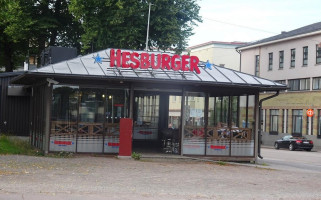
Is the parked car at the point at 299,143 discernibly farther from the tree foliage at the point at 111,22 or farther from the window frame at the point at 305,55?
the tree foliage at the point at 111,22

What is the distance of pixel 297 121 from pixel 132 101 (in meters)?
37.0

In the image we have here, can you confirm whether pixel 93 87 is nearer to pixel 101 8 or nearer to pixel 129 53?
pixel 129 53

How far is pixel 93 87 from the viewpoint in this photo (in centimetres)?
2159

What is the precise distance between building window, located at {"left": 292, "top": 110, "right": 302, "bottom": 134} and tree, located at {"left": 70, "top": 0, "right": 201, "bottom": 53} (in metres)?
18.3

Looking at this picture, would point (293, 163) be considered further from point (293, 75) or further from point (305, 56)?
point (293, 75)

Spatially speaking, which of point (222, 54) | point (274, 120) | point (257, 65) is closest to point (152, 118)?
point (274, 120)

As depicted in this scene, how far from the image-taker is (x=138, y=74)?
21281 millimetres

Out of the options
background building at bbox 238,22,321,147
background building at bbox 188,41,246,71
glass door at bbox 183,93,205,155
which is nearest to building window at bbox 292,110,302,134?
background building at bbox 238,22,321,147

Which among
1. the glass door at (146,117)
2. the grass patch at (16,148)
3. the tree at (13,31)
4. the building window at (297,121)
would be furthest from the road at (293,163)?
the building window at (297,121)

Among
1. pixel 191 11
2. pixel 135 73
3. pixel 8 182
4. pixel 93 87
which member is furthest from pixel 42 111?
pixel 191 11

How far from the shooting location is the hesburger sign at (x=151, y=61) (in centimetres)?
2144

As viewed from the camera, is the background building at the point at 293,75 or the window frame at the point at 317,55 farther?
the background building at the point at 293,75

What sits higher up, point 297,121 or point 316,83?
point 316,83

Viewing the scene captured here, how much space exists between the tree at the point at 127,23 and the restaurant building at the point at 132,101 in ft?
55.2
